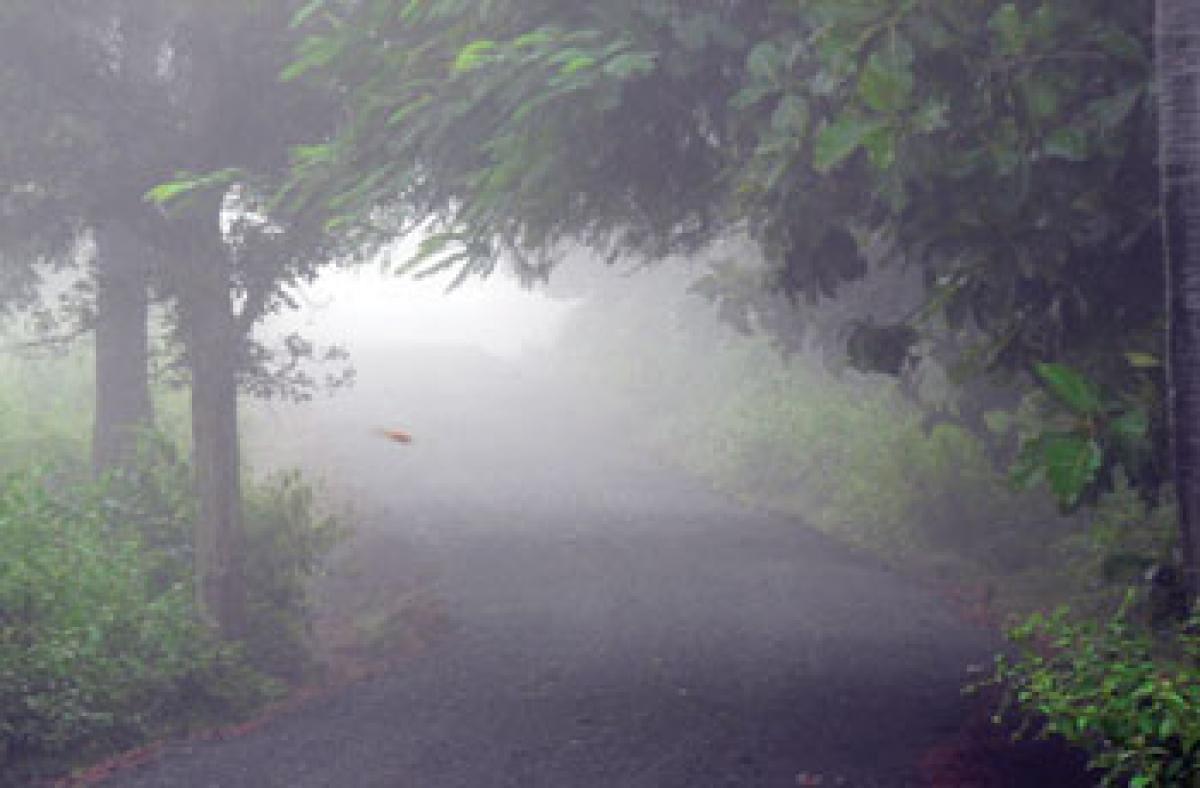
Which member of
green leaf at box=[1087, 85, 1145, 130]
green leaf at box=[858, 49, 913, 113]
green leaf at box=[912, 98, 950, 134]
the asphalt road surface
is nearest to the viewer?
green leaf at box=[858, 49, 913, 113]

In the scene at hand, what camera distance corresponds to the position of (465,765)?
789 centimetres

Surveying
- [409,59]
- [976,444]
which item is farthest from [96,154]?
[976,444]

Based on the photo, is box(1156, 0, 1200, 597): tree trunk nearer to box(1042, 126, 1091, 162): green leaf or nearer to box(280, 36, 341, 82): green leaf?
box(1042, 126, 1091, 162): green leaf

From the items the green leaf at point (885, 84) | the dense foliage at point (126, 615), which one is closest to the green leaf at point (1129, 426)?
the green leaf at point (885, 84)

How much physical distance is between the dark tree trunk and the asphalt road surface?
4144mm

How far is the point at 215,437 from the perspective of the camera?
462 inches

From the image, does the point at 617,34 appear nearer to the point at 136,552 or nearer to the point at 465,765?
the point at 465,765

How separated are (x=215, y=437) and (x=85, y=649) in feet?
11.7

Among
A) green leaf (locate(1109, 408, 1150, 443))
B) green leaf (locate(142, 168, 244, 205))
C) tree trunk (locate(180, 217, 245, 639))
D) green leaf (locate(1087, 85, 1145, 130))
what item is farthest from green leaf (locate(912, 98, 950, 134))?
tree trunk (locate(180, 217, 245, 639))

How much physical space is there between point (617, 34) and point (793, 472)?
569 inches

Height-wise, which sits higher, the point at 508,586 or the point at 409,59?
the point at 409,59

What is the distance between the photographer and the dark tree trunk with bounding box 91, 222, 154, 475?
14812 millimetres

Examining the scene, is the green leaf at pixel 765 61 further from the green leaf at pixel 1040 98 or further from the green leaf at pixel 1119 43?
the green leaf at pixel 1119 43

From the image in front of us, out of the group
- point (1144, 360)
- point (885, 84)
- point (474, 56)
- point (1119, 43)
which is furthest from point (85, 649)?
point (1119, 43)
